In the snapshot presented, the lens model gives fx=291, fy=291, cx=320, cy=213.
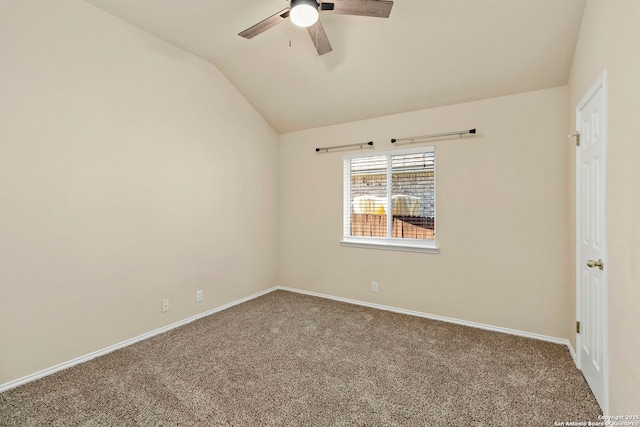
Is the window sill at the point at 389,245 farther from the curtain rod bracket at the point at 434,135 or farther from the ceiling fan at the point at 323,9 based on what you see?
the ceiling fan at the point at 323,9

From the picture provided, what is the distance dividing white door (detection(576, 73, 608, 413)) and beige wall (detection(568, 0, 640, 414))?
0.38 ft

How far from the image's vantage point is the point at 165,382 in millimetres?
2105

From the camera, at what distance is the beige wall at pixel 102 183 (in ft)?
6.83

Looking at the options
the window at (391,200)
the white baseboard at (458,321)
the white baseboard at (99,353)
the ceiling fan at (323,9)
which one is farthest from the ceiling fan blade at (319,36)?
the white baseboard at (99,353)

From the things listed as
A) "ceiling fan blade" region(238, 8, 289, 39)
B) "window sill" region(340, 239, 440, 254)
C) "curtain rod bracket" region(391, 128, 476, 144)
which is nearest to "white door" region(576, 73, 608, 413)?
"curtain rod bracket" region(391, 128, 476, 144)

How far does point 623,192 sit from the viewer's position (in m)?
1.41

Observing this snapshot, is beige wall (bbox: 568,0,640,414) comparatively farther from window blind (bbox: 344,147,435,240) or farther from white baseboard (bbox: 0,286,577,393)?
window blind (bbox: 344,147,435,240)

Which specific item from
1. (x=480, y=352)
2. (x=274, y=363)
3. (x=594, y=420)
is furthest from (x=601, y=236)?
(x=274, y=363)

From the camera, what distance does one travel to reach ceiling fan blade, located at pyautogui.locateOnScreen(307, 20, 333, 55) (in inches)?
83.3

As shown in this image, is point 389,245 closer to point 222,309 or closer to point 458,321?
point 458,321

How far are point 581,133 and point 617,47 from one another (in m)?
0.87

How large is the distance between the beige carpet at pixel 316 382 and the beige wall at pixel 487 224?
0.35 m

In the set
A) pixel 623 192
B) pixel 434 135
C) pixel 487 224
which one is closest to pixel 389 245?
pixel 487 224

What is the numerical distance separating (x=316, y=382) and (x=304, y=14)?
250cm
